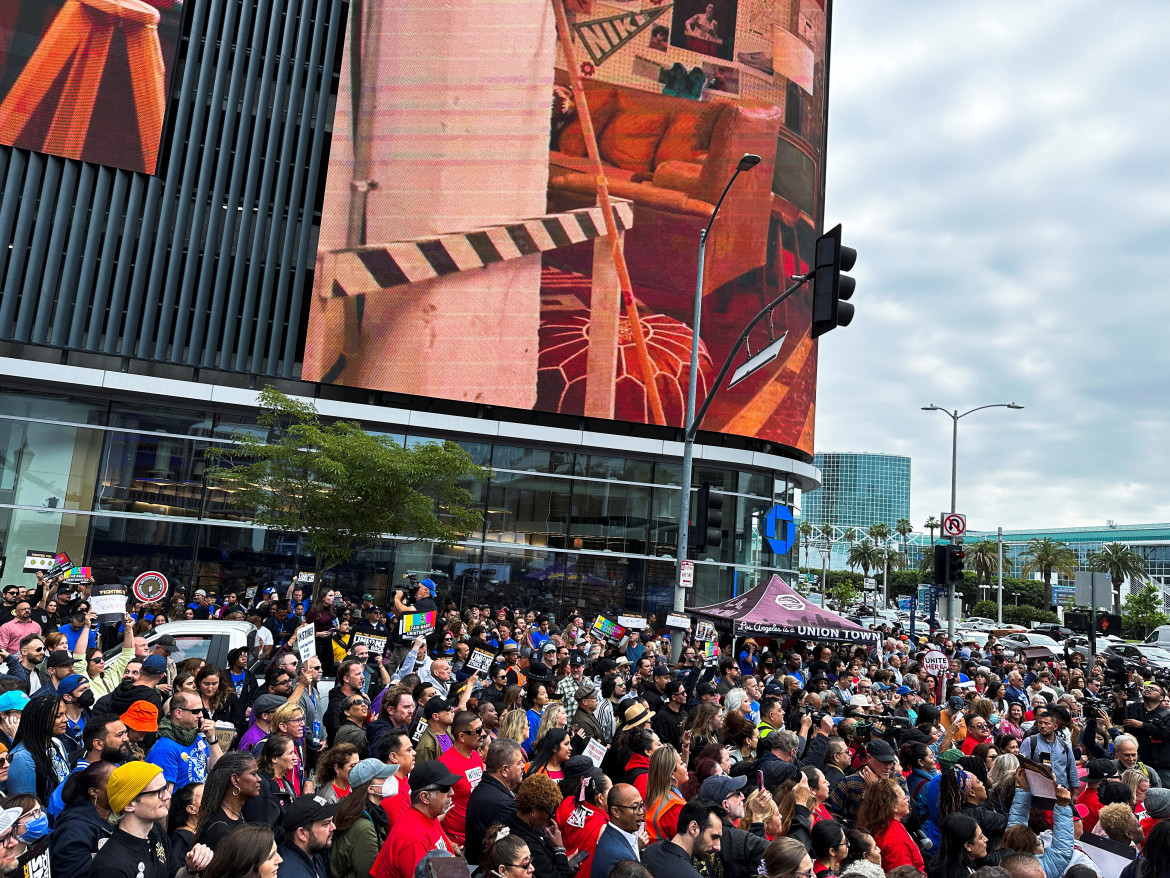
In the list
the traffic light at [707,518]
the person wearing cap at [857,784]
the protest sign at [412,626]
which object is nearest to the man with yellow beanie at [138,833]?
the person wearing cap at [857,784]

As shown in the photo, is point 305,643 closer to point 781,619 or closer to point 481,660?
point 481,660

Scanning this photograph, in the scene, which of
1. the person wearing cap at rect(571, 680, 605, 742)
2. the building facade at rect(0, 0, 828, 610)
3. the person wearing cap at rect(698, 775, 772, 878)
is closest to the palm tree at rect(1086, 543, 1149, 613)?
the building facade at rect(0, 0, 828, 610)

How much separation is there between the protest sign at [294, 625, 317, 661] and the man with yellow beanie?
5.42m

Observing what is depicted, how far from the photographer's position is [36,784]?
5852mm

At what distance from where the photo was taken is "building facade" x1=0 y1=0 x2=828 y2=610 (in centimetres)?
2730

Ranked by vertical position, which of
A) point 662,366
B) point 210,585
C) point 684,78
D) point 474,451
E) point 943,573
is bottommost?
point 210,585

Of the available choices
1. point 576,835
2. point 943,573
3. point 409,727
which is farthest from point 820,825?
point 943,573

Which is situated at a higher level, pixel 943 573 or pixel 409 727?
pixel 943 573

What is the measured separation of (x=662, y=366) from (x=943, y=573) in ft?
46.8

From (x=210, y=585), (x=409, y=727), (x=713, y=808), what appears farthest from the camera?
(x=210, y=585)

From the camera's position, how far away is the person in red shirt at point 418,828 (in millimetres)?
4820

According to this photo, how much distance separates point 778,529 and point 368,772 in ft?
98.8

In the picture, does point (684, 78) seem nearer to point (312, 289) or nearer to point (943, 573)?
point (312, 289)

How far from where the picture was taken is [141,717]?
682 cm
